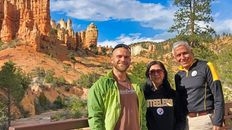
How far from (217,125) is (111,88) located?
132 cm

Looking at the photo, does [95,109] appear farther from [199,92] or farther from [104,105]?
[199,92]

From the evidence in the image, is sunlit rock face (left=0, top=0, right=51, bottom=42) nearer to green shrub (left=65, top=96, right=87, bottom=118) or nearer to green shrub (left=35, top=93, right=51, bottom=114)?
green shrub (left=35, top=93, right=51, bottom=114)

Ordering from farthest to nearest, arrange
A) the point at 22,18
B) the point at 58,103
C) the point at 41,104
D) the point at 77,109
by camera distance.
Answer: the point at 22,18
the point at 58,103
the point at 41,104
the point at 77,109

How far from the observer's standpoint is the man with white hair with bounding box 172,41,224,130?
3930mm

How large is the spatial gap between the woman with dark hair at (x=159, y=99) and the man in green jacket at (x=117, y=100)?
37 centimetres

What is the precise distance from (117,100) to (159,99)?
766 millimetres

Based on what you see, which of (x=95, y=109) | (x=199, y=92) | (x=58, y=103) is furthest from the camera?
(x=58, y=103)

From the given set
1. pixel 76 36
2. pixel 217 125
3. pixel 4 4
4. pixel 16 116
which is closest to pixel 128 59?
pixel 217 125

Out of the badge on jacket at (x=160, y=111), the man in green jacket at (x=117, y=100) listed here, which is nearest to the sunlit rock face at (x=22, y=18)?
the badge on jacket at (x=160, y=111)

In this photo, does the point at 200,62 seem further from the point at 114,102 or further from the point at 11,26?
the point at 11,26

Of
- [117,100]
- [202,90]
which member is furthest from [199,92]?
[117,100]

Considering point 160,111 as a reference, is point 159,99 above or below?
above

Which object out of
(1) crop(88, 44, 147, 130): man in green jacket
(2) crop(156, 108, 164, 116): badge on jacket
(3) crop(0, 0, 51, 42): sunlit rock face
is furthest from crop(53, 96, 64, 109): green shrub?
(1) crop(88, 44, 147, 130): man in green jacket

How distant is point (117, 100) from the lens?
11.0 ft
